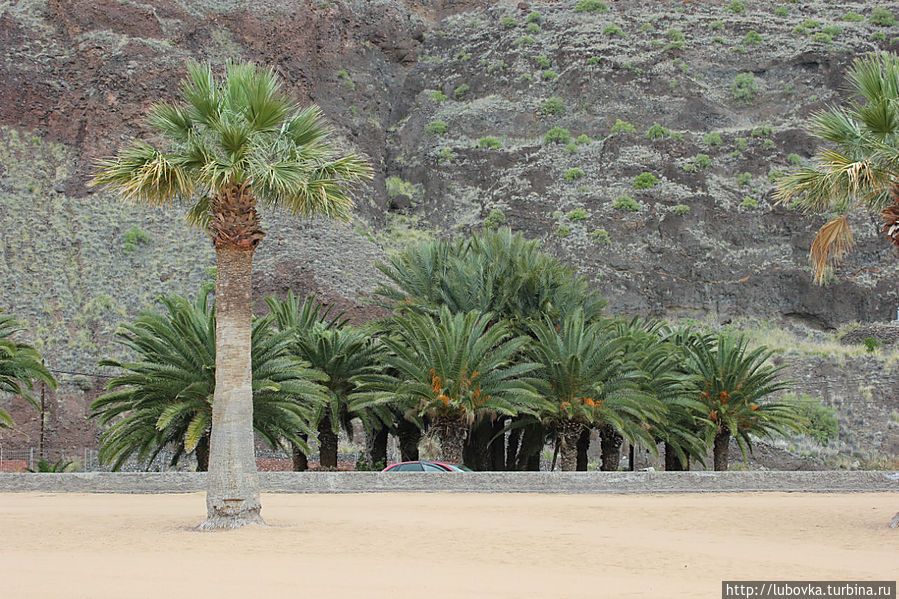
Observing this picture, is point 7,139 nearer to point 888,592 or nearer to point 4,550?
point 4,550

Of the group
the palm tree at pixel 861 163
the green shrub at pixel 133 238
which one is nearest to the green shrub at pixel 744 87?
the green shrub at pixel 133 238

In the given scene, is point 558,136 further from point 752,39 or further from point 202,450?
point 202,450

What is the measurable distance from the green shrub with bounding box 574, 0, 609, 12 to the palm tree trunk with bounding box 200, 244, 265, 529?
73.5 meters

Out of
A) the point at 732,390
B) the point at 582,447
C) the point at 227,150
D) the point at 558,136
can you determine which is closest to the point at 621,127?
the point at 558,136

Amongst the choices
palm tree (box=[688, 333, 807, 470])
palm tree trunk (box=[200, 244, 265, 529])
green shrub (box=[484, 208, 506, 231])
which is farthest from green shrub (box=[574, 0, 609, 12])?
palm tree trunk (box=[200, 244, 265, 529])

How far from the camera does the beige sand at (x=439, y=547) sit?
10.9 meters

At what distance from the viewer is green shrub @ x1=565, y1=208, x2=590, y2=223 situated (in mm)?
65562

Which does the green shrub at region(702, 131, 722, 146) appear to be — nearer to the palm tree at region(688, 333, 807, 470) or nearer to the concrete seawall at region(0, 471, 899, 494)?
the palm tree at region(688, 333, 807, 470)

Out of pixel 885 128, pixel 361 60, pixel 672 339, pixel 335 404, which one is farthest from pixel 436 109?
pixel 885 128

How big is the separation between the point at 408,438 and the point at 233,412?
16.1 m

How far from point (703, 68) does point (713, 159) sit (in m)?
12.9

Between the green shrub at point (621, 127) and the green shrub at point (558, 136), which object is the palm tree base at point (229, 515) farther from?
the green shrub at point (558, 136)

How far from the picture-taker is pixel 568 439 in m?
28.0

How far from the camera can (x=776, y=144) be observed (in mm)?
69312
